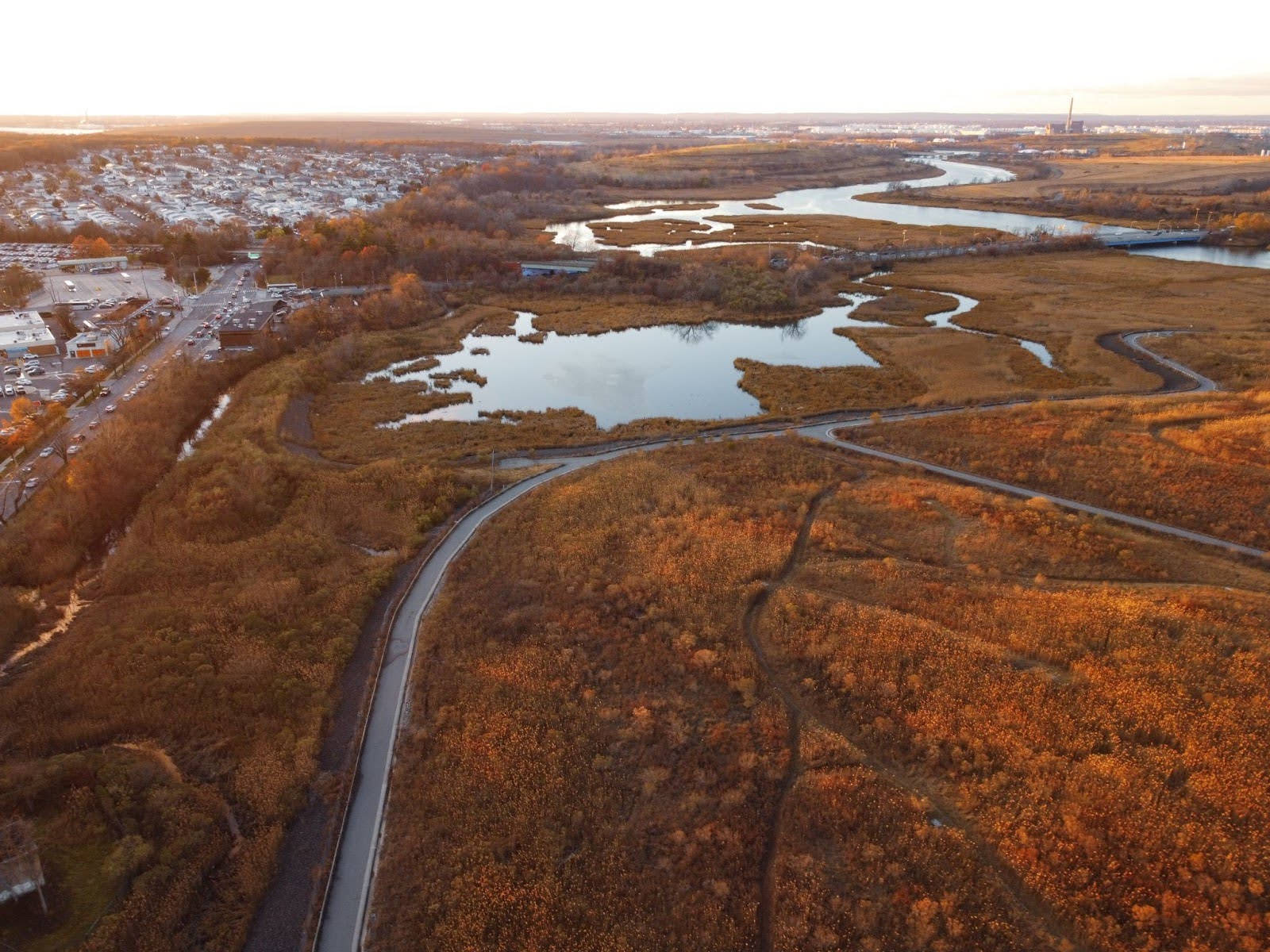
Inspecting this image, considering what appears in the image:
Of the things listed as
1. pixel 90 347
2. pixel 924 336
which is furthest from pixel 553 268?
pixel 90 347

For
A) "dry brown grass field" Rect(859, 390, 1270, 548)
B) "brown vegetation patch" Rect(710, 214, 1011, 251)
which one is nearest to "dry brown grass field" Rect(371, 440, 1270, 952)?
"dry brown grass field" Rect(859, 390, 1270, 548)

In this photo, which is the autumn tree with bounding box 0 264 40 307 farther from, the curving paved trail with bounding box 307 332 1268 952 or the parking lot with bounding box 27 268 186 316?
the curving paved trail with bounding box 307 332 1268 952

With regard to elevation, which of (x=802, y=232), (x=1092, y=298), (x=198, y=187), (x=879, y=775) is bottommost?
(x=879, y=775)

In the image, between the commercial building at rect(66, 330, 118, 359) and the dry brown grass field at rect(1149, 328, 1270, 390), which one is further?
the commercial building at rect(66, 330, 118, 359)

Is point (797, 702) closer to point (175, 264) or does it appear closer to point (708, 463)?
point (708, 463)

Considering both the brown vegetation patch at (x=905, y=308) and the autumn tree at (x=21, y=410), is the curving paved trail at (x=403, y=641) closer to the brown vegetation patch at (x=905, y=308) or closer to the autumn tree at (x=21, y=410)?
the brown vegetation patch at (x=905, y=308)

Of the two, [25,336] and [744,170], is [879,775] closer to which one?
[25,336]

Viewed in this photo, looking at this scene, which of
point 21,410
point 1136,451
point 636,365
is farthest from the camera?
point 636,365

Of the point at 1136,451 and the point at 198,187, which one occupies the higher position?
the point at 198,187
